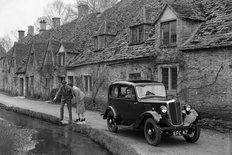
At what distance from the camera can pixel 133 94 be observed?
1095 centimetres

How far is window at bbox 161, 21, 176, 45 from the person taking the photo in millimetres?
15281

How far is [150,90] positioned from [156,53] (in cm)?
518

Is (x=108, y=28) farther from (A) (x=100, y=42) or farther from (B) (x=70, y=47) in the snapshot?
(B) (x=70, y=47)

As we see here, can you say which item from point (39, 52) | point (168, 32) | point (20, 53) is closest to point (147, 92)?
point (168, 32)

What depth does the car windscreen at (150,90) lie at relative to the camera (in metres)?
10.9

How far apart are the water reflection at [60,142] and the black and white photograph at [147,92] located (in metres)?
0.03

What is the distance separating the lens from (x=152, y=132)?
9867 mm

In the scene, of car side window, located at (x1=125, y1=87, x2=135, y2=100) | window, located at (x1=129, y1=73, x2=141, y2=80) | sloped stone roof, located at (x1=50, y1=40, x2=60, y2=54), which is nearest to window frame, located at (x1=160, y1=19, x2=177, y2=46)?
window, located at (x1=129, y1=73, x2=141, y2=80)

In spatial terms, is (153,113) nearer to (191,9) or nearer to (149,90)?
(149,90)

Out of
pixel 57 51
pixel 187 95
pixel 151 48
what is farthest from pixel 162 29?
pixel 57 51

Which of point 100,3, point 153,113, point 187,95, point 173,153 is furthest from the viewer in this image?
point 100,3

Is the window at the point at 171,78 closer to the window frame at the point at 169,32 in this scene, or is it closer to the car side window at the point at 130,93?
the window frame at the point at 169,32

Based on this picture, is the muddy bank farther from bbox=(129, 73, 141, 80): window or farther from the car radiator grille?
bbox=(129, 73, 141, 80): window

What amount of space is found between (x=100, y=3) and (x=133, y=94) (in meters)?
38.0
